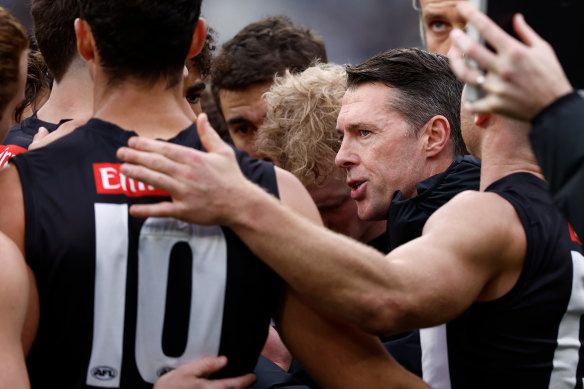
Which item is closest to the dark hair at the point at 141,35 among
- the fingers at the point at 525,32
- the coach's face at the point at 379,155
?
the fingers at the point at 525,32

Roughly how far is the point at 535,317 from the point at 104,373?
135 centimetres

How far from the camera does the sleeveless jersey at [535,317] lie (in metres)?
2.33

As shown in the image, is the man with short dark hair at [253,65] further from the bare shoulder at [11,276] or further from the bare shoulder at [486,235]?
the bare shoulder at [11,276]

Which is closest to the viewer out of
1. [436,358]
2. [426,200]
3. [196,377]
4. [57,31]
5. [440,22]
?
[196,377]

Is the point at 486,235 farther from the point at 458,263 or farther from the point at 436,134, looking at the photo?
the point at 436,134

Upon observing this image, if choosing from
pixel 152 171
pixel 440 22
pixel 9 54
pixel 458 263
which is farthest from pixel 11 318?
pixel 440 22

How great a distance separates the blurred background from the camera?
13.2m

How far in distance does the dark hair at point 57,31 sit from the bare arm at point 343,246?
56.2 inches

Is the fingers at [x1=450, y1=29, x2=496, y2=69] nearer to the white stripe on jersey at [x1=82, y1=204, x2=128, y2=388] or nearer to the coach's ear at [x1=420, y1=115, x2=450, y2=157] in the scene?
the white stripe on jersey at [x1=82, y1=204, x2=128, y2=388]

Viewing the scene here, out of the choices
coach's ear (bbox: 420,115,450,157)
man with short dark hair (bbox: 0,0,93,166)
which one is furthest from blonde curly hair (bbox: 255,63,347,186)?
man with short dark hair (bbox: 0,0,93,166)

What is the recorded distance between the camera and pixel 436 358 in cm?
265

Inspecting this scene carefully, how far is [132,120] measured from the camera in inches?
81.4

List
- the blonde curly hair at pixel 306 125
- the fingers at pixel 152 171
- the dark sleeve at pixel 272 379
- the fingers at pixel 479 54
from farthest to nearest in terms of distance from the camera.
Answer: the blonde curly hair at pixel 306 125, the dark sleeve at pixel 272 379, the fingers at pixel 152 171, the fingers at pixel 479 54

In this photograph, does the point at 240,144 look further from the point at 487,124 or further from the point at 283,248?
the point at 283,248
